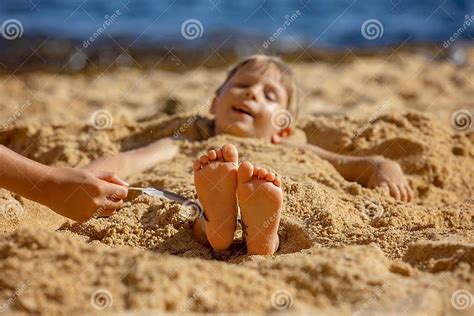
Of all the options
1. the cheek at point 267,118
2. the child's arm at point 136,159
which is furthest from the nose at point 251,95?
the child's arm at point 136,159

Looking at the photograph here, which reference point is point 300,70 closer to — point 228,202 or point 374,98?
point 374,98

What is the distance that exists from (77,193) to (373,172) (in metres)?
1.79

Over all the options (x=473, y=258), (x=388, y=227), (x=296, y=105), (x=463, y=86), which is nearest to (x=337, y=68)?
(x=463, y=86)

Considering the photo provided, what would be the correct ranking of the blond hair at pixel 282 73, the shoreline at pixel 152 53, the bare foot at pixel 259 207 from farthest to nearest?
the shoreline at pixel 152 53, the blond hair at pixel 282 73, the bare foot at pixel 259 207

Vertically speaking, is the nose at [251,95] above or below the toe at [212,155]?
above

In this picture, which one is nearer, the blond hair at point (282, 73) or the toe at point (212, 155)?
the toe at point (212, 155)

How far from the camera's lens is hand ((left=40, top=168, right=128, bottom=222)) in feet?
7.42

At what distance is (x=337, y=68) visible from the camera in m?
8.02

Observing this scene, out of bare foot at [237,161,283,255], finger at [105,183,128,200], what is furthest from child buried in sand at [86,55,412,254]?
finger at [105,183,128,200]

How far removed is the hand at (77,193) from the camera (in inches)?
89.0

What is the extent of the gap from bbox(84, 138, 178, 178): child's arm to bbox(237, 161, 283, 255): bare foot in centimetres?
118

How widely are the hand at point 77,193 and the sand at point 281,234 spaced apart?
0.41 ft

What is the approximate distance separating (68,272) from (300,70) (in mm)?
6509

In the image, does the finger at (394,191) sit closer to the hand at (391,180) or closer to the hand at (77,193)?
the hand at (391,180)
